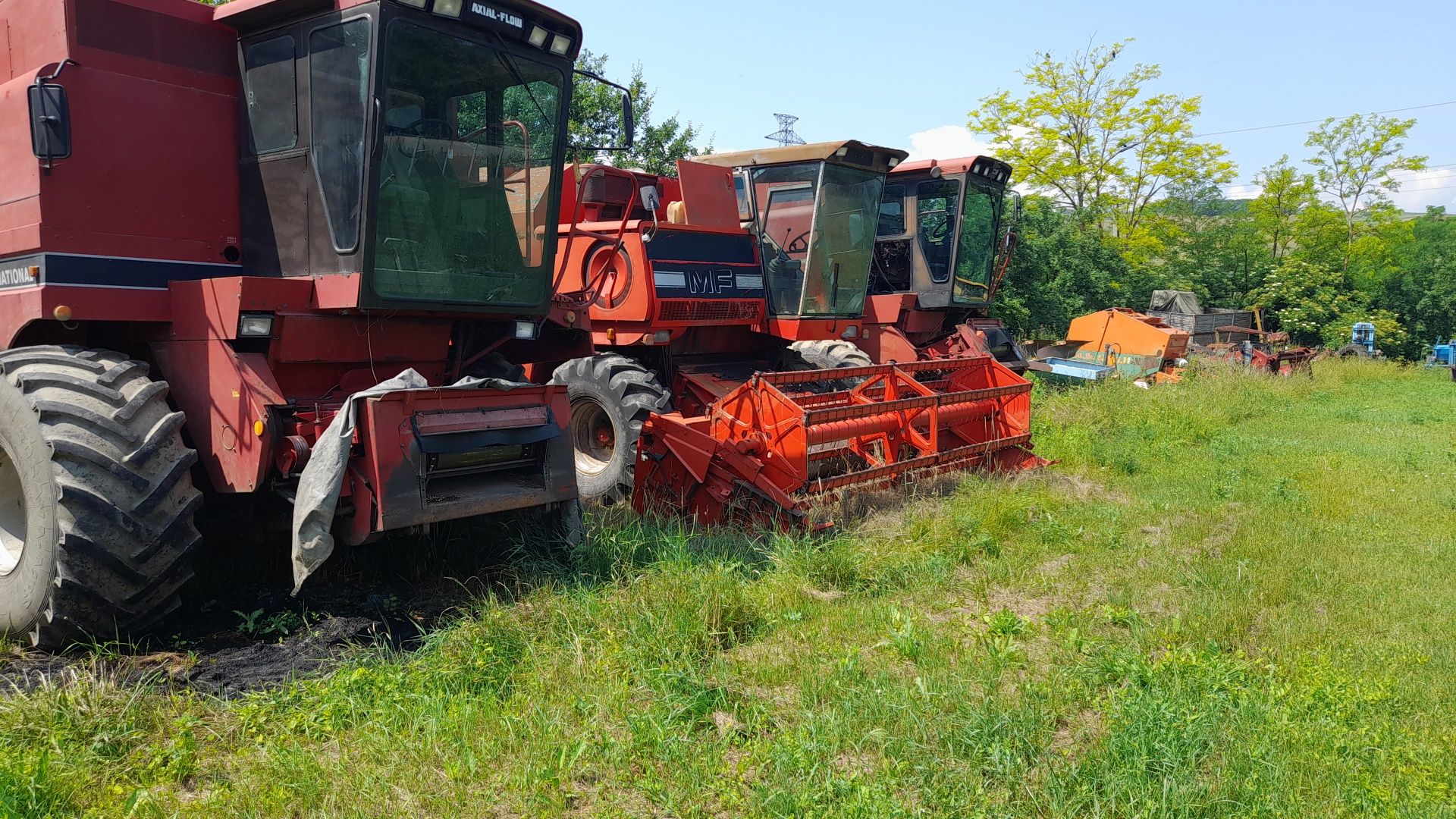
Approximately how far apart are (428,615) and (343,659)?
0.75 metres

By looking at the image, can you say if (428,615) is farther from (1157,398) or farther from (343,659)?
(1157,398)

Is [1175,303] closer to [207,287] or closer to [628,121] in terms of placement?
[628,121]

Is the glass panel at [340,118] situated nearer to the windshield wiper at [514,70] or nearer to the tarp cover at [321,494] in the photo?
the windshield wiper at [514,70]

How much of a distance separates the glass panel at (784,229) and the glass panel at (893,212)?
10.7 ft

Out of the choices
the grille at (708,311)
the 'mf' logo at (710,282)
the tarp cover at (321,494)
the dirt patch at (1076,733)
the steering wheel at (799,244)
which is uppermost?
the steering wheel at (799,244)

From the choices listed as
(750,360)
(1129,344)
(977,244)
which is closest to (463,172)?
(750,360)

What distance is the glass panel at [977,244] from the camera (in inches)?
514

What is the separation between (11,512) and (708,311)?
18.5 feet

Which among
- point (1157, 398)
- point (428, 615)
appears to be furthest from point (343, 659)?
point (1157, 398)

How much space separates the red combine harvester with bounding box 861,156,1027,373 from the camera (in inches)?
507

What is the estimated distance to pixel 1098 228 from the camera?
26.8 meters

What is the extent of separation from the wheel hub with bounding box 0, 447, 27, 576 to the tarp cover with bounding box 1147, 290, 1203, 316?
20352 millimetres

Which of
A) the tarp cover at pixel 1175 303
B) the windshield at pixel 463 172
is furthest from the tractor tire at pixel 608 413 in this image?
the tarp cover at pixel 1175 303

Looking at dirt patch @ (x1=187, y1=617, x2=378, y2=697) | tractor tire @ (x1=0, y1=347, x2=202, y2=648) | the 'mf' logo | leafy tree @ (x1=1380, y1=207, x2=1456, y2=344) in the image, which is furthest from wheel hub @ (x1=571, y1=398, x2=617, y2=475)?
leafy tree @ (x1=1380, y1=207, x2=1456, y2=344)
